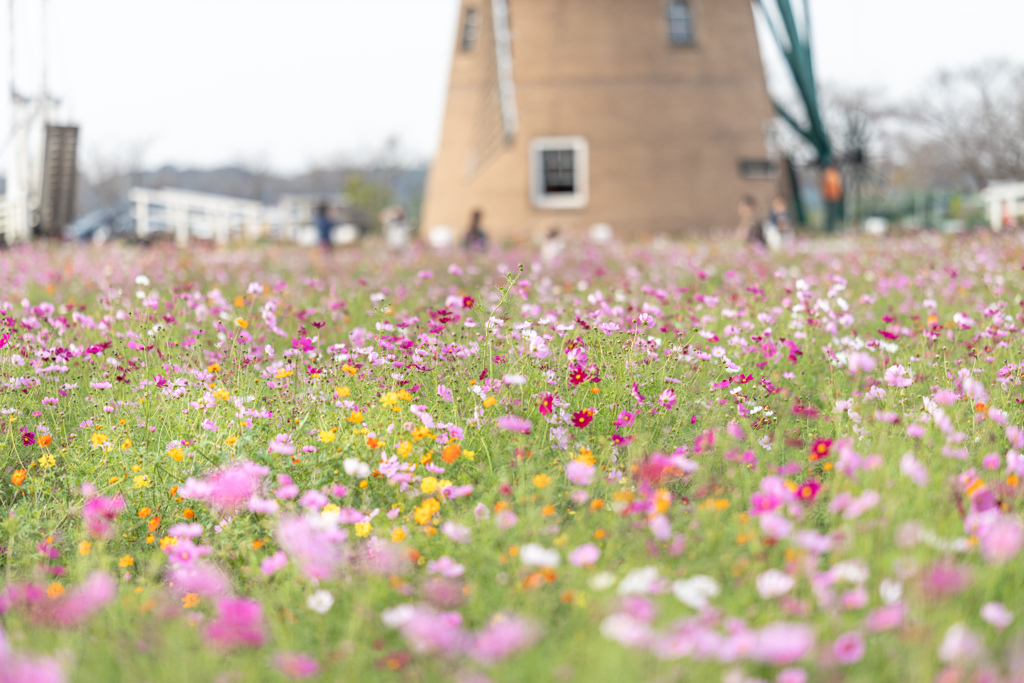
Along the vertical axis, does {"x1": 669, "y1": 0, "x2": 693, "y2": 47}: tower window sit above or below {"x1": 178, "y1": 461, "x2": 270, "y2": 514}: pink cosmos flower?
above

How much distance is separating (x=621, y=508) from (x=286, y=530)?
1.09m

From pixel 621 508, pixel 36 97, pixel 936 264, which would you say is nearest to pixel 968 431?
pixel 621 508

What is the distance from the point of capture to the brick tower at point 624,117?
785 inches

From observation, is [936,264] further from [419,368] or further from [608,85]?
[608,85]

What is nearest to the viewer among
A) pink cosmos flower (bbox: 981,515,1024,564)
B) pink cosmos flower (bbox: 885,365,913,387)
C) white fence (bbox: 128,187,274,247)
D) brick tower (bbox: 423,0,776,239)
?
pink cosmos flower (bbox: 981,515,1024,564)

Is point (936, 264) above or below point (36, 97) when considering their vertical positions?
below

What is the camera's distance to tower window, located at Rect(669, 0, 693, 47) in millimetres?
20391

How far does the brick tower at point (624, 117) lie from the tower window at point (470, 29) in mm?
946

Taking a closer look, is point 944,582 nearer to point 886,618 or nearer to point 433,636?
point 886,618

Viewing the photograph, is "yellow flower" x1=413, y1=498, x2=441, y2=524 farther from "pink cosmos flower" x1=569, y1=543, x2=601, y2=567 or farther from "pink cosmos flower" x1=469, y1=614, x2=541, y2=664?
"pink cosmos flower" x1=469, y1=614, x2=541, y2=664

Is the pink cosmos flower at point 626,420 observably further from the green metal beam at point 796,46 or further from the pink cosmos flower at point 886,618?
the green metal beam at point 796,46

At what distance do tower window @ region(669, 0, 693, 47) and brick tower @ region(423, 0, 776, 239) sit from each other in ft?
0.08

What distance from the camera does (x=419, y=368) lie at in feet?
13.9

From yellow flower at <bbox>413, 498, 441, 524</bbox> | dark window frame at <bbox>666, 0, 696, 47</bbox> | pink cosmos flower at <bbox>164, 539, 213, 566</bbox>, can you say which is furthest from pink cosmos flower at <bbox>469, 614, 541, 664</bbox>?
dark window frame at <bbox>666, 0, 696, 47</bbox>
